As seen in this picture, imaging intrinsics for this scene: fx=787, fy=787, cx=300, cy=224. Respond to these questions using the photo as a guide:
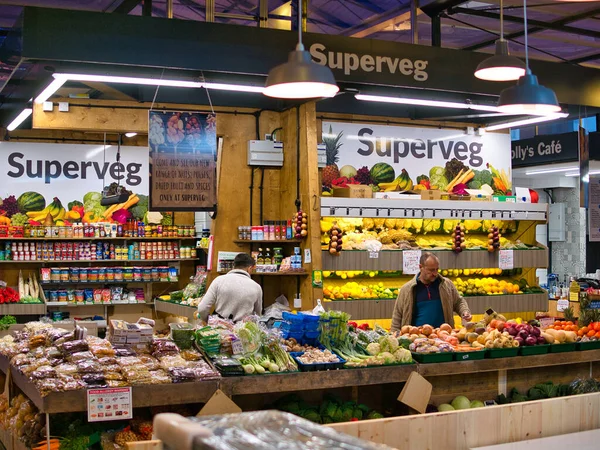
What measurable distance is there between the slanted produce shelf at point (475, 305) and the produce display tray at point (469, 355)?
3.10 metres

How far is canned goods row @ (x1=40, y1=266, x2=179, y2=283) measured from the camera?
1209 cm

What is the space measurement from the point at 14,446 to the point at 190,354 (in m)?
1.54

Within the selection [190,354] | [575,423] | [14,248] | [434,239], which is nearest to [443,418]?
[575,423]

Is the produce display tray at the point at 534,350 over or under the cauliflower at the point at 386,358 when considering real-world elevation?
under

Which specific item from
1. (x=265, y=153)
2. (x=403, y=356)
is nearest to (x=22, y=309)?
(x=265, y=153)

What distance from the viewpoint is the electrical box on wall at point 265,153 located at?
33.0 feet

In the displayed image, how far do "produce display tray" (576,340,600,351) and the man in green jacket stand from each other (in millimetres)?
1149

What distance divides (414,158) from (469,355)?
209 inches

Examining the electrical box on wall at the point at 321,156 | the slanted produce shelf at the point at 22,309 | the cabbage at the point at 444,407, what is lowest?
the cabbage at the point at 444,407

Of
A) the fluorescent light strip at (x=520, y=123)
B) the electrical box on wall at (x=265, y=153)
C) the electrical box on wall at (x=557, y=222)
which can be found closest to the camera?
the electrical box on wall at (x=265, y=153)

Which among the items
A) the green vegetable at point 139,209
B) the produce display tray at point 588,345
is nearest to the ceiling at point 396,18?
the green vegetable at point 139,209

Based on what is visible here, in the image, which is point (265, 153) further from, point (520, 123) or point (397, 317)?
point (520, 123)

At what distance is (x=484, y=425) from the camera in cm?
525

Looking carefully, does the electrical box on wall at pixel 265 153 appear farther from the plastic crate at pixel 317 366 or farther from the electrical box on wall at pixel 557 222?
the electrical box on wall at pixel 557 222
